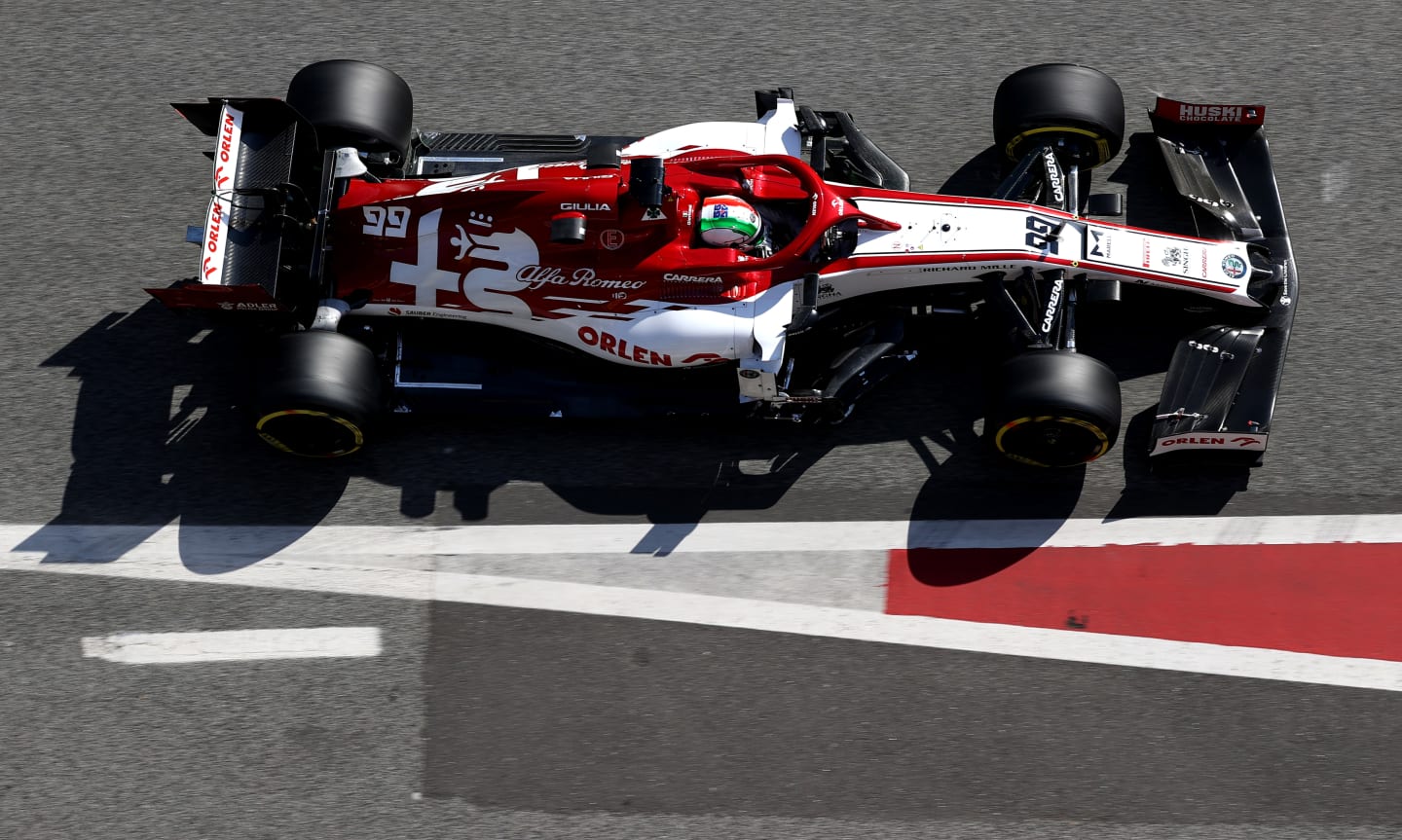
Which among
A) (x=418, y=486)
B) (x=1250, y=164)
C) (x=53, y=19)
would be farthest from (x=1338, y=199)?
(x=53, y=19)

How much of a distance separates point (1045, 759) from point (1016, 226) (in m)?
3.18

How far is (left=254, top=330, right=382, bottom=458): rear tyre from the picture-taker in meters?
7.31

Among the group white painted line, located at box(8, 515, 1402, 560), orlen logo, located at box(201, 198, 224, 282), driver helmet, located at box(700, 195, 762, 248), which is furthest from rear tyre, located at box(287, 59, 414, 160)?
white painted line, located at box(8, 515, 1402, 560)

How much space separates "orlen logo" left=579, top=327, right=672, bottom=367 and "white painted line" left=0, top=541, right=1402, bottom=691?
1441 mm

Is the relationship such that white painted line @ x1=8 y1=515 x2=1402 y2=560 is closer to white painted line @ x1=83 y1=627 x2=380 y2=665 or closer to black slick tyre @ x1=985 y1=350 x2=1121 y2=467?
white painted line @ x1=83 y1=627 x2=380 y2=665

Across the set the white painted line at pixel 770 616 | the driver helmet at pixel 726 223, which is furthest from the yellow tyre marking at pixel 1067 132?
the white painted line at pixel 770 616

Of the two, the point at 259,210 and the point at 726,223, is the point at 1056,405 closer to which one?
the point at 726,223

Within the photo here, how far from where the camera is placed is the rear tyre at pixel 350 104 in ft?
26.4

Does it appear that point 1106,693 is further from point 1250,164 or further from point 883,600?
point 1250,164

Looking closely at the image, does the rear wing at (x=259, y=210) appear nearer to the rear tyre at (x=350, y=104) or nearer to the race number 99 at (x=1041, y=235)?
the rear tyre at (x=350, y=104)

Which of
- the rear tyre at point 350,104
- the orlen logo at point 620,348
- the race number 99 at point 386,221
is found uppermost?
the rear tyre at point 350,104

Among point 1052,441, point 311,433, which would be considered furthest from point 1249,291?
point 311,433

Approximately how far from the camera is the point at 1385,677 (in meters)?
7.70

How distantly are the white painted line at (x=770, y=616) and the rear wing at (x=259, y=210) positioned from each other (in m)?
1.70
